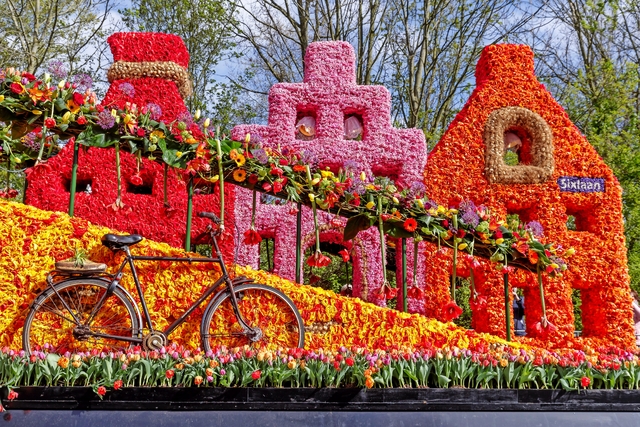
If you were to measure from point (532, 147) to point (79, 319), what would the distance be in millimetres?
6880

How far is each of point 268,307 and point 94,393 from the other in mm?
1530

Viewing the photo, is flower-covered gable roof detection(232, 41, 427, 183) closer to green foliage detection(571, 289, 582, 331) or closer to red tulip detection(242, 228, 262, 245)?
red tulip detection(242, 228, 262, 245)

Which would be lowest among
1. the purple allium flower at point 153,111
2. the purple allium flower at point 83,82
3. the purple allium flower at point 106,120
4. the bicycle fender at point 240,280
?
the bicycle fender at point 240,280

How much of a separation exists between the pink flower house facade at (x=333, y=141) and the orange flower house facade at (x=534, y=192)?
1.76ft

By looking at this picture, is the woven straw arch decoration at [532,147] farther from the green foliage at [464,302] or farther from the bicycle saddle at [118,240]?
the bicycle saddle at [118,240]

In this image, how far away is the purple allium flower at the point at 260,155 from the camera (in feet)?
13.0

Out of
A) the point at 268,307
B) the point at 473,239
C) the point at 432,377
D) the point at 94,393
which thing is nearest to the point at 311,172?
the point at 268,307

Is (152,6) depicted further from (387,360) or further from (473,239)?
(387,360)

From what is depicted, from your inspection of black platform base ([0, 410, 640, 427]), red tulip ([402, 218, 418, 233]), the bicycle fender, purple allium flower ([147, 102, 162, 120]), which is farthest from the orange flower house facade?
black platform base ([0, 410, 640, 427])

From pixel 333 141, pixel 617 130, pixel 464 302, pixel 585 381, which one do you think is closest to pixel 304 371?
pixel 585 381

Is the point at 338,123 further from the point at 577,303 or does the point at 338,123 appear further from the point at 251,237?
the point at 577,303

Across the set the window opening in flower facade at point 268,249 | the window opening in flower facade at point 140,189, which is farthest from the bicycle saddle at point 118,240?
the window opening in flower facade at point 140,189

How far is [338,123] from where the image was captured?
29.4 feet

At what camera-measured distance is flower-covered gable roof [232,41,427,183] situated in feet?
28.8
